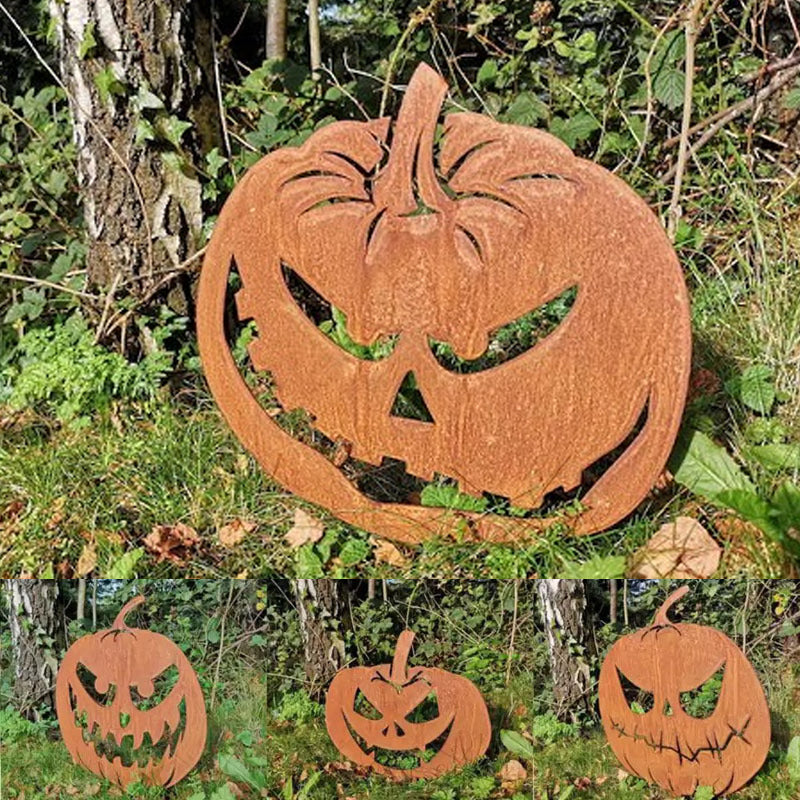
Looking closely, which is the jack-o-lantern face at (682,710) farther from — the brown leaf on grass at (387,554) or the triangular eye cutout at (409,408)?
the triangular eye cutout at (409,408)

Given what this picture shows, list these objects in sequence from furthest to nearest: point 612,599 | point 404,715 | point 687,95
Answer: point 687,95
point 404,715
point 612,599

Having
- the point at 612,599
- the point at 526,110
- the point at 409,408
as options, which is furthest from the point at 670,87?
the point at 612,599

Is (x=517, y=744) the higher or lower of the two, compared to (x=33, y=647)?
lower

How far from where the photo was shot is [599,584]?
2891 mm

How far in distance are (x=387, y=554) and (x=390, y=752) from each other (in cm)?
58

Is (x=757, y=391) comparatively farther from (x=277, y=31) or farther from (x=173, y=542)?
(x=277, y=31)

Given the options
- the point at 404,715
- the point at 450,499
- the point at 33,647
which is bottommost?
the point at 404,715

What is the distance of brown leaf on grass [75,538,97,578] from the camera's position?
10.4 feet

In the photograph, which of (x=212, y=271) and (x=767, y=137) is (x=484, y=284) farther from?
(x=767, y=137)

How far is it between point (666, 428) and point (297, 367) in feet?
3.27

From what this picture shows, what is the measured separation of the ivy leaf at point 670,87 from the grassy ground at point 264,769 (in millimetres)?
2276

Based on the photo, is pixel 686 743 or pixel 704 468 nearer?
pixel 686 743

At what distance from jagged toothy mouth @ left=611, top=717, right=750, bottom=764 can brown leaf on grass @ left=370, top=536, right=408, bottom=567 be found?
0.70 metres

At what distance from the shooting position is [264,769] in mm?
2846
